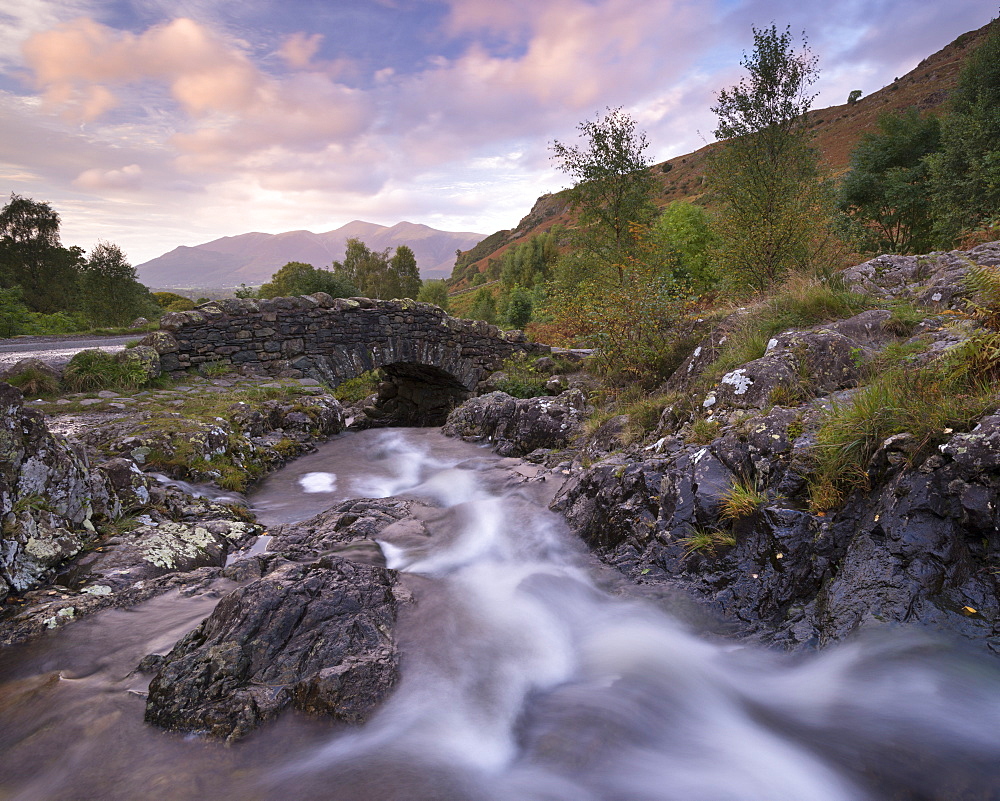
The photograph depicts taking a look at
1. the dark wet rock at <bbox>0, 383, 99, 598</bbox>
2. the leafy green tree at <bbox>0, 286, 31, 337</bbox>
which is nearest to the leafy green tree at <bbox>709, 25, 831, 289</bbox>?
the dark wet rock at <bbox>0, 383, 99, 598</bbox>

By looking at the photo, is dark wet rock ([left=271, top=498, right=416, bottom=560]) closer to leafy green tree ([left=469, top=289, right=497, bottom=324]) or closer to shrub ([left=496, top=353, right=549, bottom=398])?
shrub ([left=496, top=353, right=549, bottom=398])

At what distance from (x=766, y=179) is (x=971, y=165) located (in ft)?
38.7

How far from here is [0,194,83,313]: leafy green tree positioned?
122 ft

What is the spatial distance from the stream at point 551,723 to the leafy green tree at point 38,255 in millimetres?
46394

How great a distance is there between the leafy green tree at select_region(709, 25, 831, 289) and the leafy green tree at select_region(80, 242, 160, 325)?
3042 cm

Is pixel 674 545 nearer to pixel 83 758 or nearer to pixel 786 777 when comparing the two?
pixel 786 777

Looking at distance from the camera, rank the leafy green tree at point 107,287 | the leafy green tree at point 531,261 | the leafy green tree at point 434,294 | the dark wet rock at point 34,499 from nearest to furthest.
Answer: the dark wet rock at point 34,499 < the leafy green tree at point 107,287 < the leafy green tree at point 531,261 < the leafy green tree at point 434,294

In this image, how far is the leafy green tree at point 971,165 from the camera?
53.0ft

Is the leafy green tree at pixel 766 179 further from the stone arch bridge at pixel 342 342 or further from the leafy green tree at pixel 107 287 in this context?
the leafy green tree at pixel 107 287

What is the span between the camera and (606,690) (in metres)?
3.21

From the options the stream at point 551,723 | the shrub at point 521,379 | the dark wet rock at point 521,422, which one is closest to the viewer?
the stream at point 551,723

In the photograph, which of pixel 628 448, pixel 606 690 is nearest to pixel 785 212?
pixel 628 448

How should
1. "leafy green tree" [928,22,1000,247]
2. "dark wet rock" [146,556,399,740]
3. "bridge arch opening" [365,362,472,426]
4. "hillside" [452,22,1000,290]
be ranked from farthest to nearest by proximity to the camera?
"hillside" [452,22,1000,290]
"leafy green tree" [928,22,1000,247]
"bridge arch opening" [365,362,472,426]
"dark wet rock" [146,556,399,740]

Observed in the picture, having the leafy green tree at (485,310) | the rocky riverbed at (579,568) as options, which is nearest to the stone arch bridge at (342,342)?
the rocky riverbed at (579,568)
